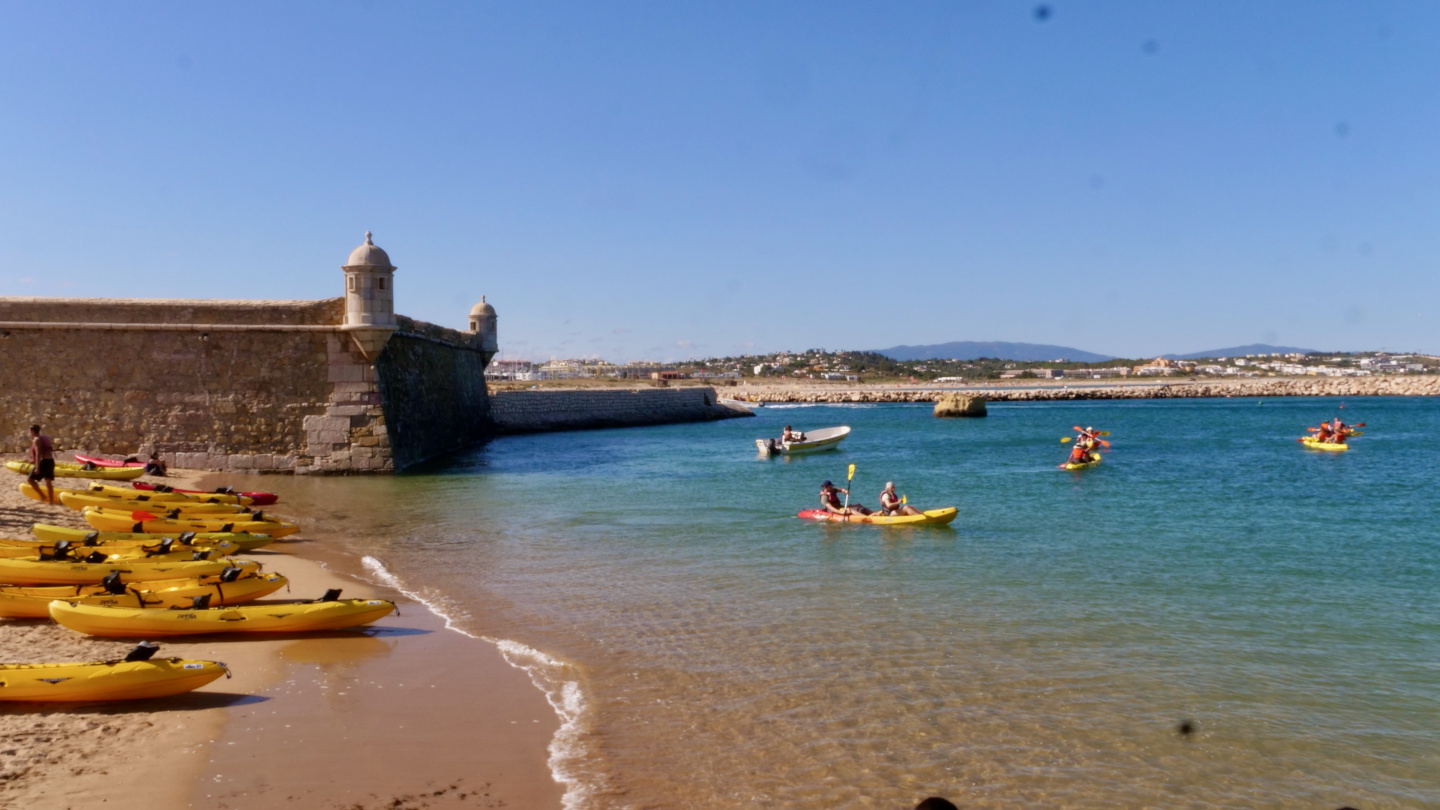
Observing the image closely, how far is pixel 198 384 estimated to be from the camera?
68.3ft

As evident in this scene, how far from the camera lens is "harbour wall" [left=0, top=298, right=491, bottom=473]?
20297 mm

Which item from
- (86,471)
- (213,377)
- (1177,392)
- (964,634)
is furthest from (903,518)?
(1177,392)

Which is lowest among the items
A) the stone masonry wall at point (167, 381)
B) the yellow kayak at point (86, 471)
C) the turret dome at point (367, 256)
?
the yellow kayak at point (86, 471)

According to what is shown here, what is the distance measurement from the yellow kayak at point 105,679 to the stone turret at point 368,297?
14.9 metres

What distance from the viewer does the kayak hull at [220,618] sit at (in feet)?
26.0

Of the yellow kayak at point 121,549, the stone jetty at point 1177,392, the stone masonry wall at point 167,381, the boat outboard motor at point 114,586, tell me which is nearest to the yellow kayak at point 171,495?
the yellow kayak at point 121,549

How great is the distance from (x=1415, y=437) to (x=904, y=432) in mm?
20363

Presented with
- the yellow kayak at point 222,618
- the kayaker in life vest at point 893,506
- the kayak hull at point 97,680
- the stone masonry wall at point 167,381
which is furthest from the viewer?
the stone masonry wall at point 167,381

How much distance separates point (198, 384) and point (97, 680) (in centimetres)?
1632

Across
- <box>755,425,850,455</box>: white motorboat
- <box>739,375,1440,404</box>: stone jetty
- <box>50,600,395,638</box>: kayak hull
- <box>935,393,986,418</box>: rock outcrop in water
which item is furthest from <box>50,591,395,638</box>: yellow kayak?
<box>739,375,1440,404</box>: stone jetty

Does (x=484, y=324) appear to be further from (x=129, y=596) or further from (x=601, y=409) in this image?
(x=129, y=596)

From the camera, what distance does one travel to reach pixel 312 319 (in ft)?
69.5

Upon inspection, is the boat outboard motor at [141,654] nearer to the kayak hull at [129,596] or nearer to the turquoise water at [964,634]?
the kayak hull at [129,596]

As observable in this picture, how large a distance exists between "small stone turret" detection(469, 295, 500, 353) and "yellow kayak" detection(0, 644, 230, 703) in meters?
30.2
